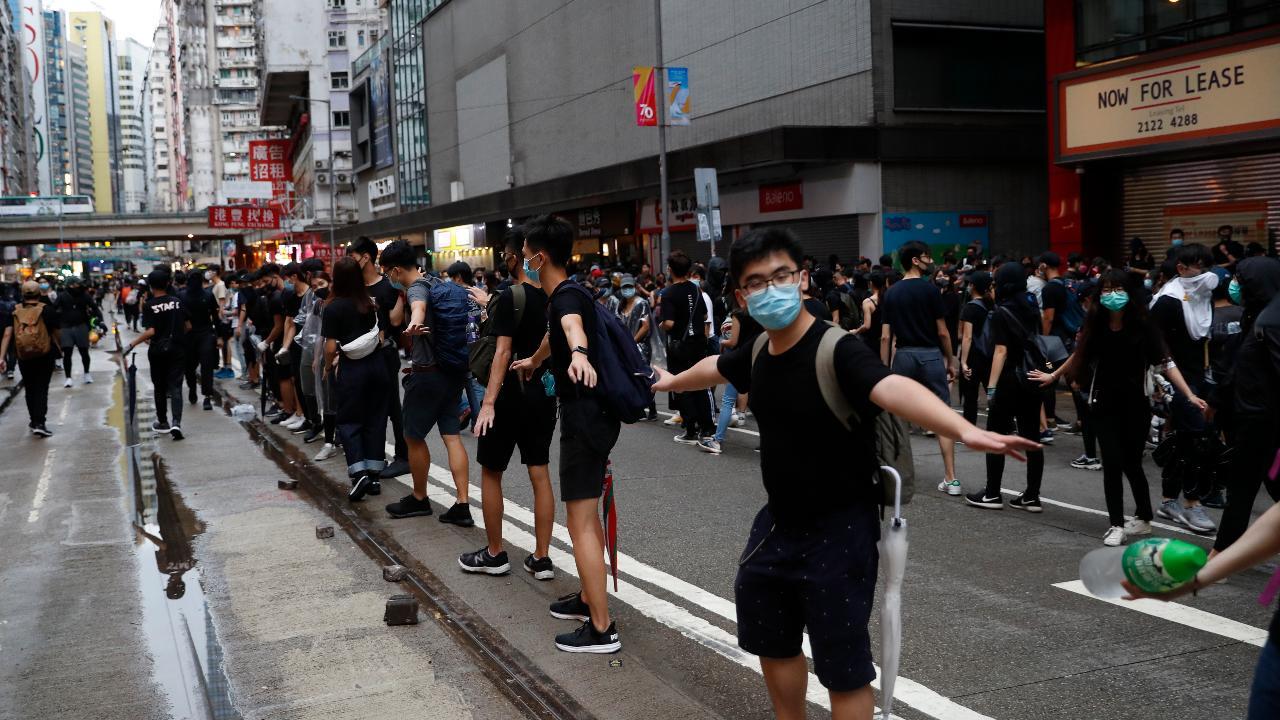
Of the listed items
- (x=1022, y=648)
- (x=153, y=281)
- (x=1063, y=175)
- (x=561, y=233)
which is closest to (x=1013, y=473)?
(x=1022, y=648)

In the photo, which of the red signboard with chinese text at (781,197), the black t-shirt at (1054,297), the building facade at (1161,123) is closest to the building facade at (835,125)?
the red signboard with chinese text at (781,197)

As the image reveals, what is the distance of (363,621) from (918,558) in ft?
10.6

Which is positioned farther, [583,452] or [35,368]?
[35,368]

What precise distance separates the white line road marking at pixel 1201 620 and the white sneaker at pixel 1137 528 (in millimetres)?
1420

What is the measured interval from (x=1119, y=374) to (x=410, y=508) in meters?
4.89

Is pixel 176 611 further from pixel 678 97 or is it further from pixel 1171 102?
pixel 678 97

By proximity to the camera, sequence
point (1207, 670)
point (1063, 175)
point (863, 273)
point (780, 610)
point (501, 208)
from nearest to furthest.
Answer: point (780, 610)
point (1207, 670)
point (863, 273)
point (1063, 175)
point (501, 208)

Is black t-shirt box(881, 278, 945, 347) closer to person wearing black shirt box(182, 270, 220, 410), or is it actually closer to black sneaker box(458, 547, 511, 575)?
black sneaker box(458, 547, 511, 575)

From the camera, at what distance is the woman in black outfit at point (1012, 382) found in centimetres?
803

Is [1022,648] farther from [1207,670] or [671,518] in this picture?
[671,518]

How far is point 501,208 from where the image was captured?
4300 centimetres

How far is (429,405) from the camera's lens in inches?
317

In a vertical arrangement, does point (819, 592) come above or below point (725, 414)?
above

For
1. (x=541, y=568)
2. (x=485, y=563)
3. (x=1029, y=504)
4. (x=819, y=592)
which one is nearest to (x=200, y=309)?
(x=485, y=563)
